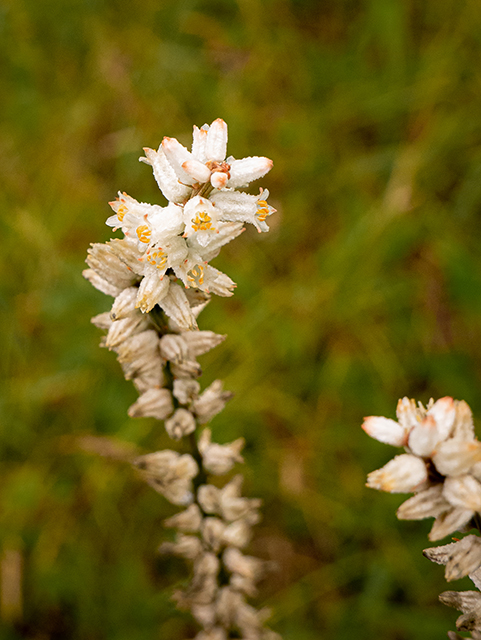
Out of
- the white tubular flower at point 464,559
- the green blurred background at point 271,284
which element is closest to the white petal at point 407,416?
the white tubular flower at point 464,559

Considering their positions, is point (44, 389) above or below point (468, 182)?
below

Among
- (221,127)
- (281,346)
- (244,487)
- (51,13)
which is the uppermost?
(51,13)

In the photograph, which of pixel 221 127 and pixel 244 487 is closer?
pixel 221 127

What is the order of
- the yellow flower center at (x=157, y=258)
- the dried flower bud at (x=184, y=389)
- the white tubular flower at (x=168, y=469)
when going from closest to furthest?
the yellow flower center at (x=157, y=258)
the dried flower bud at (x=184, y=389)
the white tubular flower at (x=168, y=469)

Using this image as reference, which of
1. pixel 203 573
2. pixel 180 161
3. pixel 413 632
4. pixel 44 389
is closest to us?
pixel 180 161

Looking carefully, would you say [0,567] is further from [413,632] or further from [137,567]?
[413,632]

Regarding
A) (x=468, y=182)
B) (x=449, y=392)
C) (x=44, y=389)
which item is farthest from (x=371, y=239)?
(x=44, y=389)

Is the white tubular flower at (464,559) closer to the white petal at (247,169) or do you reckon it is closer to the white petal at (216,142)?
the white petal at (247,169)
